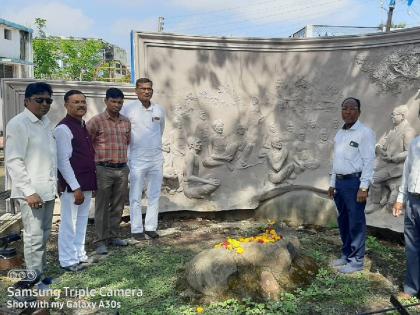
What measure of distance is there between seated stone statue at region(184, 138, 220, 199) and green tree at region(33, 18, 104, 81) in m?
23.6

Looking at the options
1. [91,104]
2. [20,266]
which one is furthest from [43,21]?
[20,266]

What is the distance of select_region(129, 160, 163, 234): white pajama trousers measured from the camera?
5.05 metres

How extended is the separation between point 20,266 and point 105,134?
1.71 metres

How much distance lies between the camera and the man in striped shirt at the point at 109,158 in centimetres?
459

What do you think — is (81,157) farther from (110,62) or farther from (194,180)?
(110,62)

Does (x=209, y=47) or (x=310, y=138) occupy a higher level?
(x=209, y=47)

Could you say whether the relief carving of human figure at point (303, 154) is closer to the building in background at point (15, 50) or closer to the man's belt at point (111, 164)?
the man's belt at point (111, 164)

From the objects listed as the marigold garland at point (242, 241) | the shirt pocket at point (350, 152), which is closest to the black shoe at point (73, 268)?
the marigold garland at point (242, 241)

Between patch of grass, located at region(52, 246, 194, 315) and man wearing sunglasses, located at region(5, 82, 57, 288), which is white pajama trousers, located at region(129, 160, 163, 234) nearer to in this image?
patch of grass, located at region(52, 246, 194, 315)

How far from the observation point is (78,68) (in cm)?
2978

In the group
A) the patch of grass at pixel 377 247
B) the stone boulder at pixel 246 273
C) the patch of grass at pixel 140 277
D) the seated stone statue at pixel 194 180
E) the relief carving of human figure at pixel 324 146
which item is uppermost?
the relief carving of human figure at pixel 324 146

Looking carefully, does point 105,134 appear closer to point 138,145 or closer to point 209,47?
point 138,145

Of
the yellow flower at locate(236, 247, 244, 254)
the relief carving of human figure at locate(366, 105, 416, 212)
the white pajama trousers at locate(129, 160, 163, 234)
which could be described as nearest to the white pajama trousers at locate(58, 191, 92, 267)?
the white pajama trousers at locate(129, 160, 163, 234)

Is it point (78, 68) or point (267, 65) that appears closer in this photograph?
point (267, 65)
